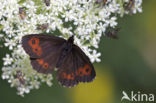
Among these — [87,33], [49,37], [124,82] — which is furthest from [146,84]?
[49,37]

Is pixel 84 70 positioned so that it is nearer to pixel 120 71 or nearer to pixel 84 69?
pixel 84 69

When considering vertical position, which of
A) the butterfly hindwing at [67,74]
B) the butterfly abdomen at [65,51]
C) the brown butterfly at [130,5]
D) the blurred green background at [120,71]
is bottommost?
the blurred green background at [120,71]

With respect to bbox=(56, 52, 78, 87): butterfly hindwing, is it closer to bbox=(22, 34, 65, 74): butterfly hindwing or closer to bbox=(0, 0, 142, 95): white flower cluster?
bbox=(22, 34, 65, 74): butterfly hindwing

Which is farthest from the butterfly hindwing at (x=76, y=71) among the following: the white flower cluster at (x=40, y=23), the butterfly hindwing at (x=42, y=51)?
the white flower cluster at (x=40, y=23)

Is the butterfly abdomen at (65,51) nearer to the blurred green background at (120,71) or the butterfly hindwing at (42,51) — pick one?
the butterfly hindwing at (42,51)

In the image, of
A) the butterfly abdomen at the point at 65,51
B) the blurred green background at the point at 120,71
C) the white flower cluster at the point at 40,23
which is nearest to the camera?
the butterfly abdomen at the point at 65,51
